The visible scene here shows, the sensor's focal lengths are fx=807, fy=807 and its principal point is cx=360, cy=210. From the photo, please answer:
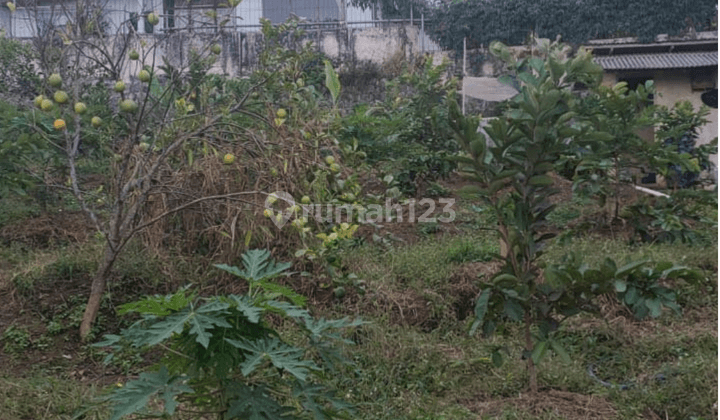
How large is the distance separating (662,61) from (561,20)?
3.14 metres

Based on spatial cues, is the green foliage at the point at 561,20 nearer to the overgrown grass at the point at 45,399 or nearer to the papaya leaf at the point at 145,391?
the overgrown grass at the point at 45,399

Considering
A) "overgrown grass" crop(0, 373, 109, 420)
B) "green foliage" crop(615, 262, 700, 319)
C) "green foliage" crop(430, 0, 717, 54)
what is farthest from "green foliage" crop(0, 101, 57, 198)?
"green foliage" crop(430, 0, 717, 54)

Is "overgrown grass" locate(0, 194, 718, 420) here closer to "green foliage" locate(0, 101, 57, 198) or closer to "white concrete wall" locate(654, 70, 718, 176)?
"green foliage" locate(0, 101, 57, 198)

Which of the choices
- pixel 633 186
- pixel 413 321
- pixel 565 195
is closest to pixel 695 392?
pixel 413 321

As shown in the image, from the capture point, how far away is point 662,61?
35.4 ft

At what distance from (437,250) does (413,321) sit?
1178 millimetres

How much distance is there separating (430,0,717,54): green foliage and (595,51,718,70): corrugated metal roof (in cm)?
218

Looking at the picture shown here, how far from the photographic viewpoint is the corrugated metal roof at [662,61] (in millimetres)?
10602

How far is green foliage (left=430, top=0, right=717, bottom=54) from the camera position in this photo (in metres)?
13.1

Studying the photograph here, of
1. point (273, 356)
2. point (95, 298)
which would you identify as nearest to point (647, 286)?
point (273, 356)

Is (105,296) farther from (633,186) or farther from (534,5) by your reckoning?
(534,5)

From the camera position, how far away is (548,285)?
3.64m

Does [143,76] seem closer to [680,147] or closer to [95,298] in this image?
[95,298]

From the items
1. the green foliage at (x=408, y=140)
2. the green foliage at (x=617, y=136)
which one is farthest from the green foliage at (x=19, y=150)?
the green foliage at (x=617, y=136)
